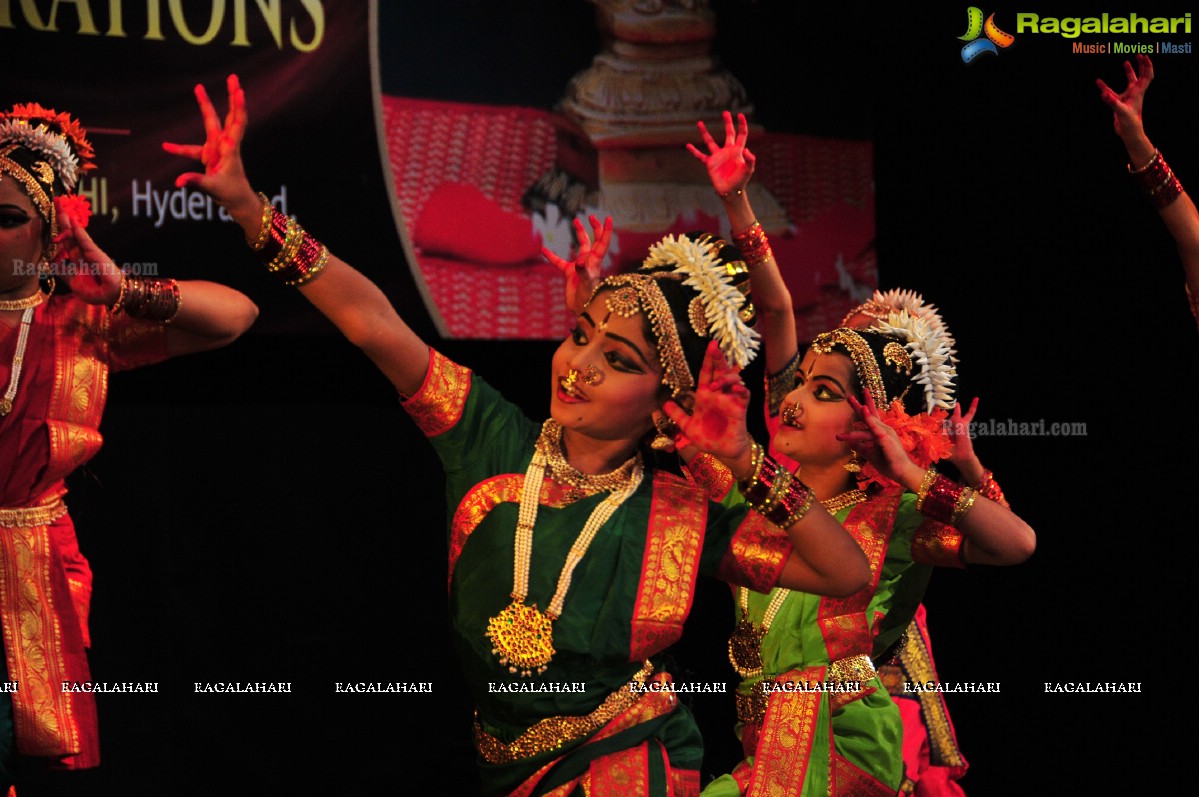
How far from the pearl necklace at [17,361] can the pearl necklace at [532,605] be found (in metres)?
1.04

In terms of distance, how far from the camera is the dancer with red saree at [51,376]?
272 cm

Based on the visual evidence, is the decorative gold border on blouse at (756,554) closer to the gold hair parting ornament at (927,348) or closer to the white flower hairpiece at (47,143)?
the gold hair parting ornament at (927,348)

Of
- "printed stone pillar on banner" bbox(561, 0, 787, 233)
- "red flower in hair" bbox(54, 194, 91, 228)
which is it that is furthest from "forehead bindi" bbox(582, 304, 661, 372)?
"printed stone pillar on banner" bbox(561, 0, 787, 233)

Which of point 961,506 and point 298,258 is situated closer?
point 298,258

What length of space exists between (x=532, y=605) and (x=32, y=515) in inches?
41.3

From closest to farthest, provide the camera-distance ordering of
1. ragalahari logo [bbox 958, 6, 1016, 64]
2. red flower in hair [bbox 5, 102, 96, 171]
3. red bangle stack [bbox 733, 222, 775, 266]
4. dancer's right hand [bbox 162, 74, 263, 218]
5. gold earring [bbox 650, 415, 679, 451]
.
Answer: dancer's right hand [bbox 162, 74, 263, 218] < gold earring [bbox 650, 415, 679, 451] < red flower in hair [bbox 5, 102, 96, 171] < red bangle stack [bbox 733, 222, 775, 266] < ragalahari logo [bbox 958, 6, 1016, 64]

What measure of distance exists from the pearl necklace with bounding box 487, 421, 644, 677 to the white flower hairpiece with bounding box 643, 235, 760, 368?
329mm

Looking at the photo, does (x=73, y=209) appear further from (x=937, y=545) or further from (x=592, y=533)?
(x=937, y=545)

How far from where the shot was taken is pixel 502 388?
4023mm

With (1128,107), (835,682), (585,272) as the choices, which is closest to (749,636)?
(835,682)

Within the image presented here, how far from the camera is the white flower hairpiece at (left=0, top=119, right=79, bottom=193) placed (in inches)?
112

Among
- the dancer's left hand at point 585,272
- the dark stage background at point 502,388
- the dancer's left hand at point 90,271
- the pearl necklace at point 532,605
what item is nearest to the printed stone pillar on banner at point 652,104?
the dark stage background at point 502,388

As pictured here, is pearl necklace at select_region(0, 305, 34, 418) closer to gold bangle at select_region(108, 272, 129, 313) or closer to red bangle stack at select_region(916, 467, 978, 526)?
gold bangle at select_region(108, 272, 129, 313)

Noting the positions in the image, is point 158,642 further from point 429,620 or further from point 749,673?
point 749,673
